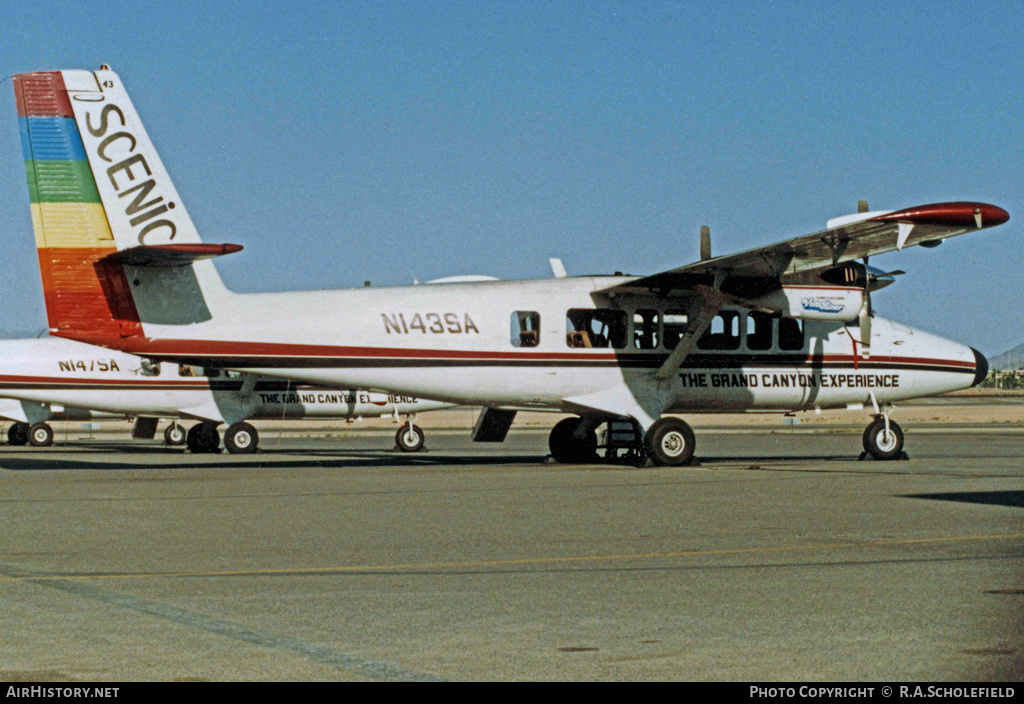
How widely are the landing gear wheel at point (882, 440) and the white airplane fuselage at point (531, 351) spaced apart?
29.3 inches

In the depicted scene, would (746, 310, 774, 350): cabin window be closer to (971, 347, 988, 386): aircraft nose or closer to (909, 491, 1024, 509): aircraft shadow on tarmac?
(971, 347, 988, 386): aircraft nose

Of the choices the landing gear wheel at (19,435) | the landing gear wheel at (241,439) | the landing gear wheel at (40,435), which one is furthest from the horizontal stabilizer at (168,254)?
the landing gear wheel at (19,435)

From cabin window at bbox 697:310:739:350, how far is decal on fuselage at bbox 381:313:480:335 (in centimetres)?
475

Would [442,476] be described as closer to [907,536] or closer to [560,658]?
[907,536]

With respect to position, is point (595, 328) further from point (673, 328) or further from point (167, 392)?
point (167, 392)

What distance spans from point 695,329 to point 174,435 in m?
25.5

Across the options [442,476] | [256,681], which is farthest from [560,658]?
[442,476]

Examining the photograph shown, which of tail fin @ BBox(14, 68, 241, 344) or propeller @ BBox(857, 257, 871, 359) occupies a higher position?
tail fin @ BBox(14, 68, 241, 344)

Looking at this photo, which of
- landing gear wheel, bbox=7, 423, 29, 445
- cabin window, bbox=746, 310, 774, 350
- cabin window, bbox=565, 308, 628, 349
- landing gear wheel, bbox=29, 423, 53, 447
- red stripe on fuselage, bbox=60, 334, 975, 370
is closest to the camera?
red stripe on fuselage, bbox=60, 334, 975, 370

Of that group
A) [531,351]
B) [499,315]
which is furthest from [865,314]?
[499,315]

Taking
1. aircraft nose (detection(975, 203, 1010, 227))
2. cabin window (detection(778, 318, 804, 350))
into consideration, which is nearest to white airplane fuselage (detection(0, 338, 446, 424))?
cabin window (detection(778, 318, 804, 350))

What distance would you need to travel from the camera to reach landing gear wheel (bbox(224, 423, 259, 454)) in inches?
1318

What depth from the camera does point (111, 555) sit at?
10.4 metres

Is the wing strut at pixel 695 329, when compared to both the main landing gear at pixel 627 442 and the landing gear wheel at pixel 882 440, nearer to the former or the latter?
the main landing gear at pixel 627 442
